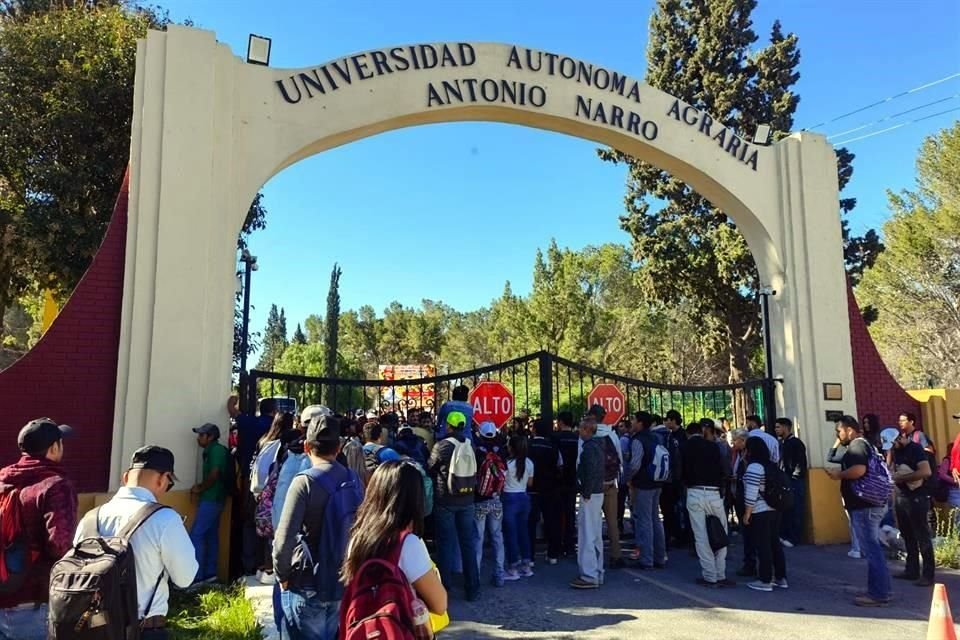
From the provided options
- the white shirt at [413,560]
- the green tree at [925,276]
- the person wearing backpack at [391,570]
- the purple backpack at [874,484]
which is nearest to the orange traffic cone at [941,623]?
the purple backpack at [874,484]

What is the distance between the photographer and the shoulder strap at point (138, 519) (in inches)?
116

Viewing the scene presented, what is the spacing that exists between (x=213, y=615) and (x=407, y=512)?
392 centimetres

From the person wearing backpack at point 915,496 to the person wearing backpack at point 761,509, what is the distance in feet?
4.07

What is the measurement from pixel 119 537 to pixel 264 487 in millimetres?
2824

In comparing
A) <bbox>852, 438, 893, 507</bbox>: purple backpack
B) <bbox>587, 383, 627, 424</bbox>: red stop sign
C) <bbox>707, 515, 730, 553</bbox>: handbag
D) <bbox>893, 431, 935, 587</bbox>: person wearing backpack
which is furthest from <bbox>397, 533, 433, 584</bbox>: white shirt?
<bbox>587, 383, 627, 424</bbox>: red stop sign

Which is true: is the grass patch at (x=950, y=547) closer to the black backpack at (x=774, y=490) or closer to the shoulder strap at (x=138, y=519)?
the black backpack at (x=774, y=490)

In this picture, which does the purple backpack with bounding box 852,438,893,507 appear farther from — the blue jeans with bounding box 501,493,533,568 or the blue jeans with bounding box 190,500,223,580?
the blue jeans with bounding box 190,500,223,580

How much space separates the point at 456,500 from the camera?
6.73 metres

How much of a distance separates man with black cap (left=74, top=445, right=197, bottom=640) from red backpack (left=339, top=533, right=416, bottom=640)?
85 centimetres

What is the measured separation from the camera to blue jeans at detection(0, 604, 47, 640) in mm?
4078

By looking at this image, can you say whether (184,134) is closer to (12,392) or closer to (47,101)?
(12,392)

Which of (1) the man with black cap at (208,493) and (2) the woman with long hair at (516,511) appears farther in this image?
(2) the woman with long hair at (516,511)

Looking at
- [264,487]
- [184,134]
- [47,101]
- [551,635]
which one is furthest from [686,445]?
[47,101]

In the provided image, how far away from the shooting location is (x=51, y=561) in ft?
13.0
